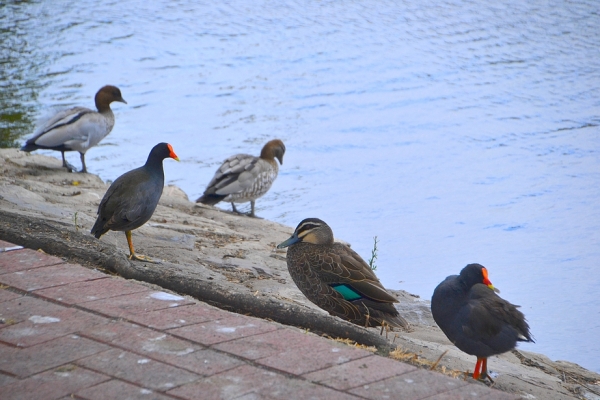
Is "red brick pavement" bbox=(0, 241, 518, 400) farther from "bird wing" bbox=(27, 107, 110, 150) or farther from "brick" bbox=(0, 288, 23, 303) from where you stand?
"bird wing" bbox=(27, 107, 110, 150)

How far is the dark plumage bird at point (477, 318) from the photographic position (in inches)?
152

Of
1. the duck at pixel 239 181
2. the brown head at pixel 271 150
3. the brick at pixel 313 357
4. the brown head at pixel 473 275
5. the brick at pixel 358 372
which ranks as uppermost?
the brick at pixel 358 372

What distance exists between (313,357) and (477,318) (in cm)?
156

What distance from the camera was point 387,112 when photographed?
11.6 metres

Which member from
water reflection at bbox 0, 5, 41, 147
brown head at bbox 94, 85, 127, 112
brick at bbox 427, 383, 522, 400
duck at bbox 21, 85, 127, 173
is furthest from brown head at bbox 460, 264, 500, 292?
water reflection at bbox 0, 5, 41, 147

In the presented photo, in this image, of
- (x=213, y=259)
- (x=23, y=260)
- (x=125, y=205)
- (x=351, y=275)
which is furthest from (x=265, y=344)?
(x=213, y=259)

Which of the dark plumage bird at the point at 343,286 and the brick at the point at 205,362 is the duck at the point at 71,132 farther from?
the brick at the point at 205,362

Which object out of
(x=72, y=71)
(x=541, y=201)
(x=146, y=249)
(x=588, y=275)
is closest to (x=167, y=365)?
(x=146, y=249)

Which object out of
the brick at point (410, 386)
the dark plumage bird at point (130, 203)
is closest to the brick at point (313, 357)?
the brick at point (410, 386)

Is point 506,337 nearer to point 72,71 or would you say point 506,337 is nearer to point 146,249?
point 146,249

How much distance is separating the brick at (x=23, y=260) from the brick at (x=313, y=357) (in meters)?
1.25

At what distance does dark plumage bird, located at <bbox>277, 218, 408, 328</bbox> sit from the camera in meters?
4.41

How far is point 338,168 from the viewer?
9.83 meters

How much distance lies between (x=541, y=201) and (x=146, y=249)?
5200 millimetres
